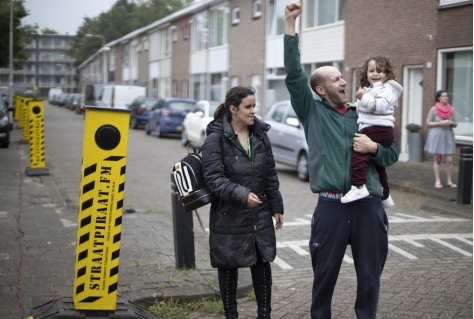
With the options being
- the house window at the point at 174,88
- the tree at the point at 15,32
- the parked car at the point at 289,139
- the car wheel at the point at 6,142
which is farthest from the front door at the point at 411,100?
the house window at the point at 174,88

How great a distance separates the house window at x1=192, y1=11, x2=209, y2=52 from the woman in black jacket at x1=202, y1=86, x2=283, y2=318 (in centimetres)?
3805

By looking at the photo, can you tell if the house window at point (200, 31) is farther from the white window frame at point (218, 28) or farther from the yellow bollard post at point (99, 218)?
the yellow bollard post at point (99, 218)

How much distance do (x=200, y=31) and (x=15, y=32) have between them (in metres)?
11.3

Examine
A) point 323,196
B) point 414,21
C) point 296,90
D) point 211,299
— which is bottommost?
point 211,299

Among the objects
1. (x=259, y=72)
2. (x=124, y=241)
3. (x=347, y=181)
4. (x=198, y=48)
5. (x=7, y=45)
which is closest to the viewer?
(x=347, y=181)

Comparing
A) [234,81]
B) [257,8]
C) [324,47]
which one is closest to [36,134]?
[324,47]

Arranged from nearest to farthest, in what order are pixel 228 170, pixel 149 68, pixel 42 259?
pixel 228 170 → pixel 42 259 → pixel 149 68

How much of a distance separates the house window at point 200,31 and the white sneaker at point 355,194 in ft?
128

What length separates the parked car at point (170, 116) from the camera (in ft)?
93.4

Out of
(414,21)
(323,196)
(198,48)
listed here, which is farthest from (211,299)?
(198,48)

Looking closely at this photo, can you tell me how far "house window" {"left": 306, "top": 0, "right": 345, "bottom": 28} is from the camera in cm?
2570

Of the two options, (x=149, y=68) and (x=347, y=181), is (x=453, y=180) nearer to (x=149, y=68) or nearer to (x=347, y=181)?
(x=347, y=181)

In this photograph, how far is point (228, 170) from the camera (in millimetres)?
5020

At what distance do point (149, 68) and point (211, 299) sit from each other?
55.0 m
